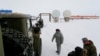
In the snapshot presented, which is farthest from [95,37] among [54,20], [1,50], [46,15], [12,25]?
[1,50]

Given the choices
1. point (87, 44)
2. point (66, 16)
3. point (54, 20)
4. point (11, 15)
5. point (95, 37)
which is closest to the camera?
point (11, 15)

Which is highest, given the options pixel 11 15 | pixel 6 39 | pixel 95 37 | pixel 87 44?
pixel 11 15

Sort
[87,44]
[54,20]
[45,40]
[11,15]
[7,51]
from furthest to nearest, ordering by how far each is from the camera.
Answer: [54,20], [45,40], [87,44], [11,15], [7,51]

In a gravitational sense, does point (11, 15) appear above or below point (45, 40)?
above

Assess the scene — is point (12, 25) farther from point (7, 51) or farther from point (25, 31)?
point (7, 51)

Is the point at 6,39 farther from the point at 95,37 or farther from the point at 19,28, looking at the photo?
the point at 95,37

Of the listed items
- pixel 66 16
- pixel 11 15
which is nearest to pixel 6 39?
pixel 11 15

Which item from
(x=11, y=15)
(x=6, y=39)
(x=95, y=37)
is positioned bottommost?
(x=95, y=37)

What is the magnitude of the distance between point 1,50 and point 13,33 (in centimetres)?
251

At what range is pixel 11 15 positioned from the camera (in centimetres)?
741

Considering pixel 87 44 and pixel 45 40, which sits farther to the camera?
pixel 45 40

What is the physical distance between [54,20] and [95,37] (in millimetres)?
11733

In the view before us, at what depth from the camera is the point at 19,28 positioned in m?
8.50

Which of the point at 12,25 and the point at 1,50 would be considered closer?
the point at 1,50
